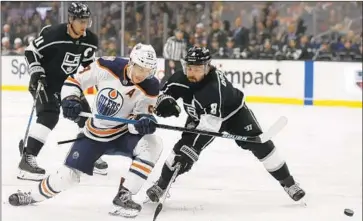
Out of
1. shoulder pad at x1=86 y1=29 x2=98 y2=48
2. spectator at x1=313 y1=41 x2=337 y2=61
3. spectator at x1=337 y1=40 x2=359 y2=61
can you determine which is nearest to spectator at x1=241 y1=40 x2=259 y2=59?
spectator at x1=313 y1=41 x2=337 y2=61

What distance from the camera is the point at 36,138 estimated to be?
3.67 m

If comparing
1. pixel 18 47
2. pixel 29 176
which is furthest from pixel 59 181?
pixel 18 47

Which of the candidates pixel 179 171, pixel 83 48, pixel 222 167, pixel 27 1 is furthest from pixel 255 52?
pixel 179 171

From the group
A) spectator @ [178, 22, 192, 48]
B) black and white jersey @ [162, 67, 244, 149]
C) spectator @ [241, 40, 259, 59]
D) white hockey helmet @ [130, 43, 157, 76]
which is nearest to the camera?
white hockey helmet @ [130, 43, 157, 76]

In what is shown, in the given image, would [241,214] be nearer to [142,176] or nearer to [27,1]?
[142,176]

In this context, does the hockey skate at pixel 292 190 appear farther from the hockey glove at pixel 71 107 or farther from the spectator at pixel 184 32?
the spectator at pixel 184 32

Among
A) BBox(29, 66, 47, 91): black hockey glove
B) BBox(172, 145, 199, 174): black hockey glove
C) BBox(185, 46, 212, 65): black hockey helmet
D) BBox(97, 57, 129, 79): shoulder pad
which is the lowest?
BBox(172, 145, 199, 174): black hockey glove

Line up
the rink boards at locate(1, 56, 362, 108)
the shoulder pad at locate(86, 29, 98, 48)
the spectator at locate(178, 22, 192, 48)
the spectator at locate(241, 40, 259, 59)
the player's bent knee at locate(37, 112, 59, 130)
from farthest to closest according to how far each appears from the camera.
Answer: the spectator at locate(178, 22, 192, 48), the spectator at locate(241, 40, 259, 59), the rink boards at locate(1, 56, 362, 108), the shoulder pad at locate(86, 29, 98, 48), the player's bent knee at locate(37, 112, 59, 130)

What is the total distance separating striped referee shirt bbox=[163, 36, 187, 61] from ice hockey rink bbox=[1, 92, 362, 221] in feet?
7.97

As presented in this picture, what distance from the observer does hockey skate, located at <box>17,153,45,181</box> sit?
3602mm

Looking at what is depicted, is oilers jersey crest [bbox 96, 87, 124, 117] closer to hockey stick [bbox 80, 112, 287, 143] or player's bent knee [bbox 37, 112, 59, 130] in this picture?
hockey stick [bbox 80, 112, 287, 143]

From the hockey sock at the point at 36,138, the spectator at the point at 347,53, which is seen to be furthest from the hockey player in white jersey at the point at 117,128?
the spectator at the point at 347,53

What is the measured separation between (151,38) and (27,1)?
1660 millimetres

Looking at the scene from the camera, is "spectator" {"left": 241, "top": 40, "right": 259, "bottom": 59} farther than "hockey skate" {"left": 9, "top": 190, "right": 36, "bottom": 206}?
Yes
